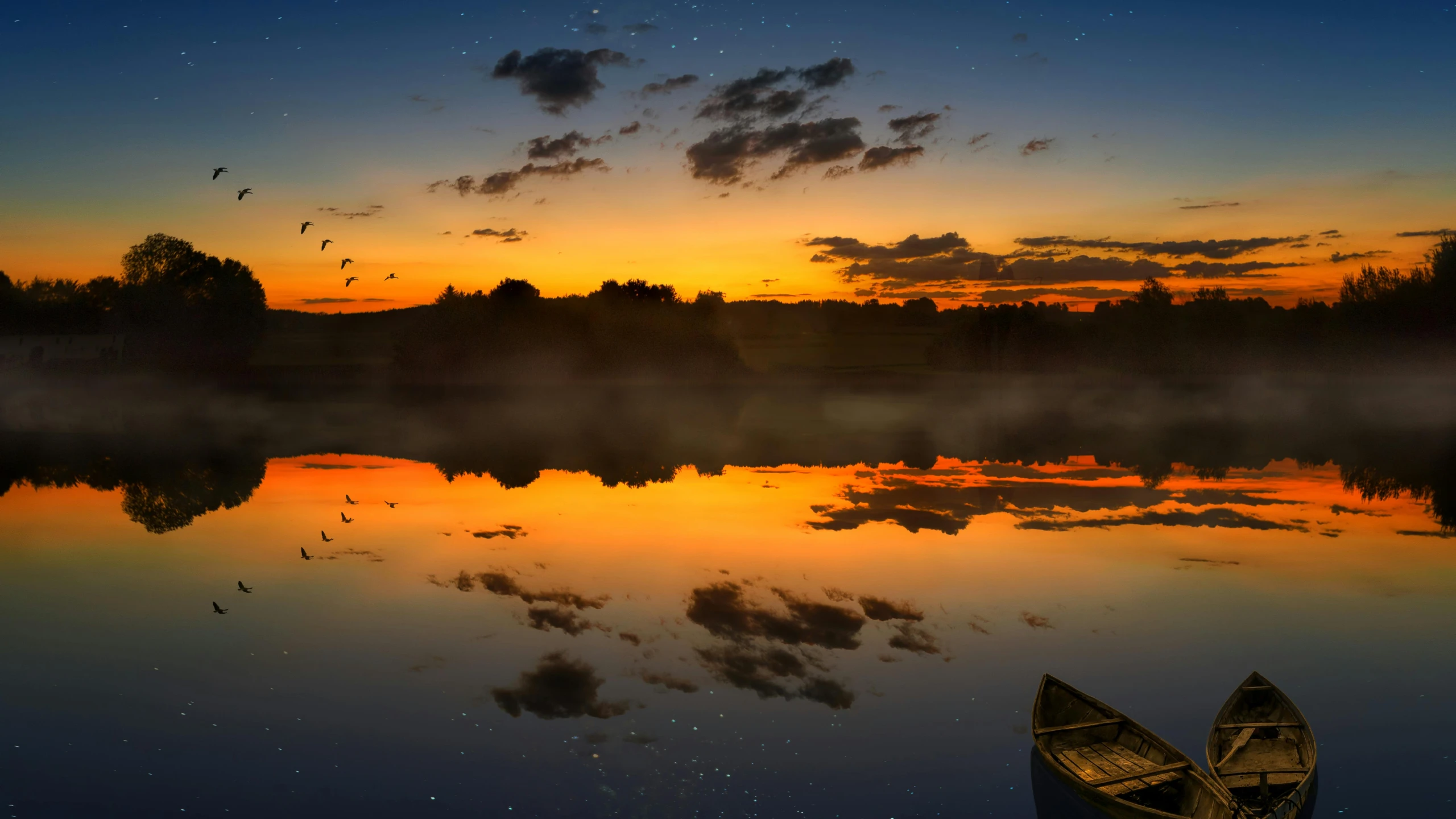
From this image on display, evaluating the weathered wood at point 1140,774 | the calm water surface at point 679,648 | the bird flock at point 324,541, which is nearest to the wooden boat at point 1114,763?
the weathered wood at point 1140,774

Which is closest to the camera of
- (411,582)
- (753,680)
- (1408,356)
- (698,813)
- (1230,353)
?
(698,813)

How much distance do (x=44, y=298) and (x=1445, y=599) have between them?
604 feet

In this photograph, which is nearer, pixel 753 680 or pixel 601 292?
pixel 753 680

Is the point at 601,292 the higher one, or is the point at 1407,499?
the point at 601,292

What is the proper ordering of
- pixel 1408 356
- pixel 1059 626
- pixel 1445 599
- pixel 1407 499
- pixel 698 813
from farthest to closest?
1. pixel 1408 356
2. pixel 1407 499
3. pixel 1445 599
4. pixel 1059 626
5. pixel 698 813

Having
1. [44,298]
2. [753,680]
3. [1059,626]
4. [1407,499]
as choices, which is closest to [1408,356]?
[1407,499]

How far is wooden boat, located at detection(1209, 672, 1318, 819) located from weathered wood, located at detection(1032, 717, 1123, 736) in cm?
140

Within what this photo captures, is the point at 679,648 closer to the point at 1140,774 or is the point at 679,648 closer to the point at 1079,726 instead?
the point at 1079,726

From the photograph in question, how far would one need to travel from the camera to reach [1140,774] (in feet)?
41.5

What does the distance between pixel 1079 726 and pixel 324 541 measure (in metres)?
27.1

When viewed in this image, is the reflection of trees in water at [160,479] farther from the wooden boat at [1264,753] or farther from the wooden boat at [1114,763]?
the wooden boat at [1264,753]

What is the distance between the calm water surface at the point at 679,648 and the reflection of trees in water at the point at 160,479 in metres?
0.69

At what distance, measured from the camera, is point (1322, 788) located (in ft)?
46.0

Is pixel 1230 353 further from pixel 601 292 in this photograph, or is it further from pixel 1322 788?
pixel 1322 788
